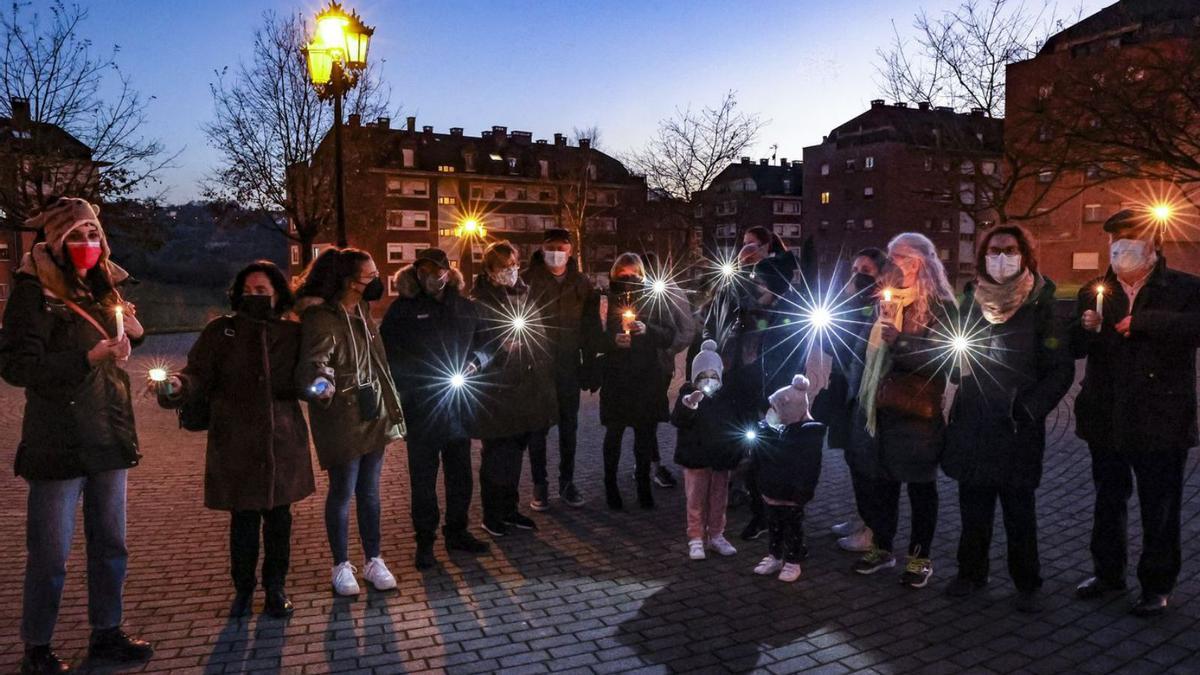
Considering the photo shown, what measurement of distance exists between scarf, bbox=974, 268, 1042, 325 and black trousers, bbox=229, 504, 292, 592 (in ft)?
13.5

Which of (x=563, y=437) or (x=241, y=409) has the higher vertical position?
(x=241, y=409)

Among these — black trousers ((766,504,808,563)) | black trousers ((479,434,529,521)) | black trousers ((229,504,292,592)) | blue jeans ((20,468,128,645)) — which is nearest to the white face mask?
black trousers ((766,504,808,563))

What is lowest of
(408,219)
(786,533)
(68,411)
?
(786,533)

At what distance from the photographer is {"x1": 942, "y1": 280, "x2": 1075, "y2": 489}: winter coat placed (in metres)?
4.79

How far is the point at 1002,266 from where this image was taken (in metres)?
4.96

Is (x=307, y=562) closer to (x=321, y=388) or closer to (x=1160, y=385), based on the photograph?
(x=321, y=388)

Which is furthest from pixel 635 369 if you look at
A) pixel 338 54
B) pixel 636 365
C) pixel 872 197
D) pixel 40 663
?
pixel 872 197

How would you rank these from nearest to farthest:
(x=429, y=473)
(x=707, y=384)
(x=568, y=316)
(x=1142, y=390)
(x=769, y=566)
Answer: (x=1142, y=390)
(x=769, y=566)
(x=707, y=384)
(x=429, y=473)
(x=568, y=316)

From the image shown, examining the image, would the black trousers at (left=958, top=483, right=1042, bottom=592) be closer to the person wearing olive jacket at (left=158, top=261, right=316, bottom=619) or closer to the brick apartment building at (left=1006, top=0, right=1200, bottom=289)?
the brick apartment building at (left=1006, top=0, right=1200, bottom=289)

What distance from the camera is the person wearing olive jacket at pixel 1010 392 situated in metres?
4.82

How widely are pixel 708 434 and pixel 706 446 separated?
0.26 ft

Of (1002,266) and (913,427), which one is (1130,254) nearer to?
(1002,266)

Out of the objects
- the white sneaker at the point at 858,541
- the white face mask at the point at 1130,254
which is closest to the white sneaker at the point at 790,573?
the white sneaker at the point at 858,541

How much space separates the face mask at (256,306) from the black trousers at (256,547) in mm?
1076
